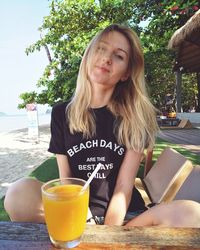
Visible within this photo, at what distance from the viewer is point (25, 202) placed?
1295 mm

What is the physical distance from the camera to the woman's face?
1724mm

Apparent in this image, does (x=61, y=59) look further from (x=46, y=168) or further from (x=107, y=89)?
(x=107, y=89)

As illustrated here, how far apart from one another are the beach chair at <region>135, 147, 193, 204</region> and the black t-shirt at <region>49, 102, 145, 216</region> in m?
0.52

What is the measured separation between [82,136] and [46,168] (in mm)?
4144

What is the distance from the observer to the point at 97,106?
188 centimetres

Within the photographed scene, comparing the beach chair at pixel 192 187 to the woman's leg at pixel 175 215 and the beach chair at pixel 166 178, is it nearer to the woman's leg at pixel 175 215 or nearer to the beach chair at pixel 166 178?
the beach chair at pixel 166 178

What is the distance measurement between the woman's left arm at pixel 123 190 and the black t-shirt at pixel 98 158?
0.06m

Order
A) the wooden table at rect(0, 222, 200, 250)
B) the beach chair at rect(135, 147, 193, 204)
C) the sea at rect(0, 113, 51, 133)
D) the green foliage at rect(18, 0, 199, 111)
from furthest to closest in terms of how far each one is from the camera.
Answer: the sea at rect(0, 113, 51, 133)
the green foliage at rect(18, 0, 199, 111)
the beach chair at rect(135, 147, 193, 204)
the wooden table at rect(0, 222, 200, 250)

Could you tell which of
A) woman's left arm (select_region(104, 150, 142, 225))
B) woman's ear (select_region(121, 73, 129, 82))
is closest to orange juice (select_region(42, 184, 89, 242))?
woman's left arm (select_region(104, 150, 142, 225))

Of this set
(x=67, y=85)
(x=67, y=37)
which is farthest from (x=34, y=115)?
(x=67, y=37)

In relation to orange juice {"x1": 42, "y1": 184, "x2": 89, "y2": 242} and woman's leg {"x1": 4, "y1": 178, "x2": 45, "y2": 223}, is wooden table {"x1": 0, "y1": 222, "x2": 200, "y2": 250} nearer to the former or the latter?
orange juice {"x1": 42, "y1": 184, "x2": 89, "y2": 242}

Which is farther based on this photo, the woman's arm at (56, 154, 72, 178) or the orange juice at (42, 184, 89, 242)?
the woman's arm at (56, 154, 72, 178)

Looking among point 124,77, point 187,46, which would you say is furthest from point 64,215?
point 187,46

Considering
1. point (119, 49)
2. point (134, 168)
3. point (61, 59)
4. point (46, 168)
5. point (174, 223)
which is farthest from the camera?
point (61, 59)
